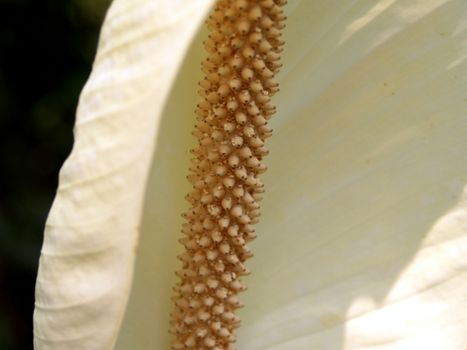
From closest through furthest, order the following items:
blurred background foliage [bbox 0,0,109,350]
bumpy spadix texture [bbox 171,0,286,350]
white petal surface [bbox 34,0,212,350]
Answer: white petal surface [bbox 34,0,212,350] → bumpy spadix texture [bbox 171,0,286,350] → blurred background foliage [bbox 0,0,109,350]

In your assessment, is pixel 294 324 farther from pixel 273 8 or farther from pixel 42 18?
pixel 42 18

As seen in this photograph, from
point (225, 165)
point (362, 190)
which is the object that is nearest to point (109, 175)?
point (225, 165)

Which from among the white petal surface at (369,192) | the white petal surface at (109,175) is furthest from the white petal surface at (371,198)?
the white petal surface at (109,175)

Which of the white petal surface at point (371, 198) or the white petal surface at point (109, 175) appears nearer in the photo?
the white petal surface at point (109, 175)

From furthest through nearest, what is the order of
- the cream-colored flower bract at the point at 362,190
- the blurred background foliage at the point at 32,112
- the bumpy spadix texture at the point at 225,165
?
the blurred background foliage at the point at 32,112
the cream-colored flower bract at the point at 362,190
the bumpy spadix texture at the point at 225,165

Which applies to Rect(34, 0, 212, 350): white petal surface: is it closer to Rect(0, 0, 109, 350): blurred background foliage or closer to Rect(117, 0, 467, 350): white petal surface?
Rect(117, 0, 467, 350): white petal surface

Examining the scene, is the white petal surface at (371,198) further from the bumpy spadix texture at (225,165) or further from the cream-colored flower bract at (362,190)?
the bumpy spadix texture at (225,165)

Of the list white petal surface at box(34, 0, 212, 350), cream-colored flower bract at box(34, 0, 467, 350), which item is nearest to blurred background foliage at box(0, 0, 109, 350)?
cream-colored flower bract at box(34, 0, 467, 350)

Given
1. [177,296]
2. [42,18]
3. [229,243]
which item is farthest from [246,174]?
[42,18]
